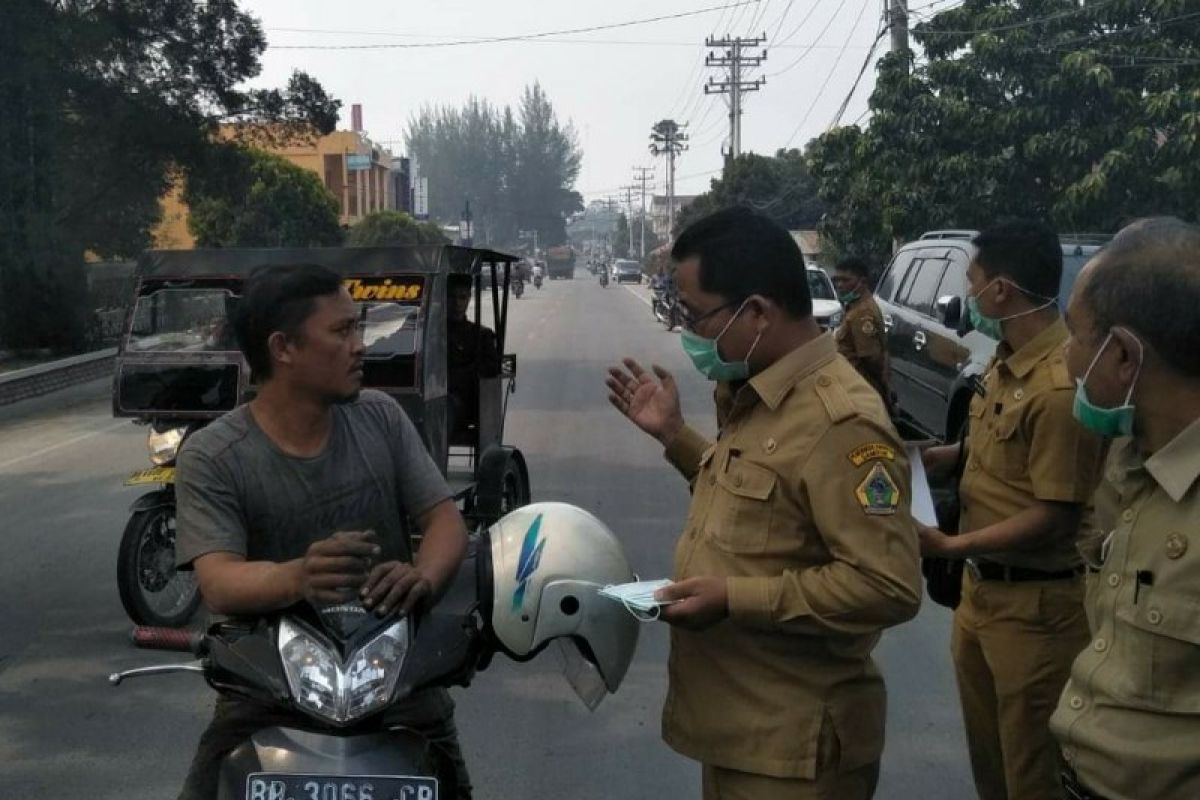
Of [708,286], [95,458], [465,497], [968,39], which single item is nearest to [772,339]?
[708,286]

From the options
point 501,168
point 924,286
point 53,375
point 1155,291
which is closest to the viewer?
point 1155,291

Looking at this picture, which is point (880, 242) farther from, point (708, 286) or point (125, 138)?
point (708, 286)

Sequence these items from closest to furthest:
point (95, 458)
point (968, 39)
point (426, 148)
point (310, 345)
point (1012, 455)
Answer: point (310, 345) < point (1012, 455) < point (95, 458) < point (968, 39) < point (426, 148)

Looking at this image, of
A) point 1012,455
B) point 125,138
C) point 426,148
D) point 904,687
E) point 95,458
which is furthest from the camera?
point 426,148

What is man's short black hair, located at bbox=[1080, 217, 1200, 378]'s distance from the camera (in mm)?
2042

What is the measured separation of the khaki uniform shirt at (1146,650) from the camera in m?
1.95

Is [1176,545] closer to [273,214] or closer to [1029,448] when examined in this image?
[1029,448]

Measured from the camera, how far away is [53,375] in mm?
18328

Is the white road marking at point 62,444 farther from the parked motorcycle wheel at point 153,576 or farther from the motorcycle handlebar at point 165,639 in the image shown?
the motorcycle handlebar at point 165,639

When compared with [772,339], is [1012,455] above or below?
below

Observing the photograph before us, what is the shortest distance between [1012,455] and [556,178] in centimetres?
13816

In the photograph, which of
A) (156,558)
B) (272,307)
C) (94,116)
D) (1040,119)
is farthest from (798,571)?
(94,116)

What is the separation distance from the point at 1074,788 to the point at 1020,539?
1.00 meters

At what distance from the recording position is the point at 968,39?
18219mm
